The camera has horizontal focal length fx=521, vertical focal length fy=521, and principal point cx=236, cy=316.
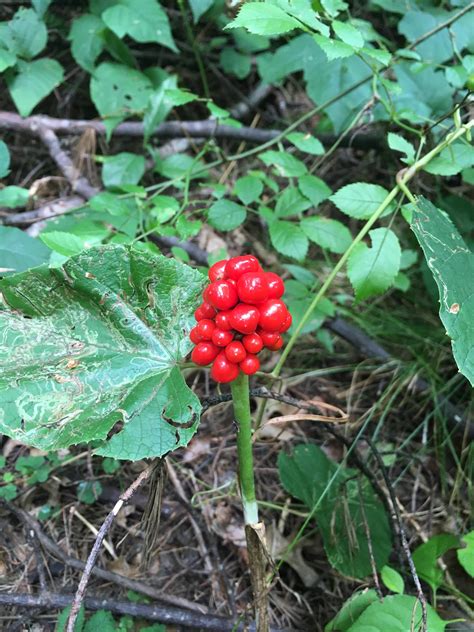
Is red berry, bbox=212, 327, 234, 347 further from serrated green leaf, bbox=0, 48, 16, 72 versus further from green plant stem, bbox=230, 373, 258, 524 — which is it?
serrated green leaf, bbox=0, 48, 16, 72

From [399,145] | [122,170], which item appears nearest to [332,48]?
[399,145]

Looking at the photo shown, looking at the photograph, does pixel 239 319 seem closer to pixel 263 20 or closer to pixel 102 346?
pixel 102 346

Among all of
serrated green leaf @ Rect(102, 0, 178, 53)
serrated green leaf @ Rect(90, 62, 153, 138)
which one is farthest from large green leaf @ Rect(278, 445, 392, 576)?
serrated green leaf @ Rect(102, 0, 178, 53)

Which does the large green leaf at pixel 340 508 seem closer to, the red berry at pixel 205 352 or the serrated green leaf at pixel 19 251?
the red berry at pixel 205 352

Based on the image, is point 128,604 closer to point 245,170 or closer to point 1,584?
point 1,584

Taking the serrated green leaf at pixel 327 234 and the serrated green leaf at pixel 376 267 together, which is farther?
the serrated green leaf at pixel 327 234

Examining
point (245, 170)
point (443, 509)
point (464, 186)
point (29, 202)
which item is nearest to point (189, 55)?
point (245, 170)

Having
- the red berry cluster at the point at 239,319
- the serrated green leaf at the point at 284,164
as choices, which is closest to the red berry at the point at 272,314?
the red berry cluster at the point at 239,319
